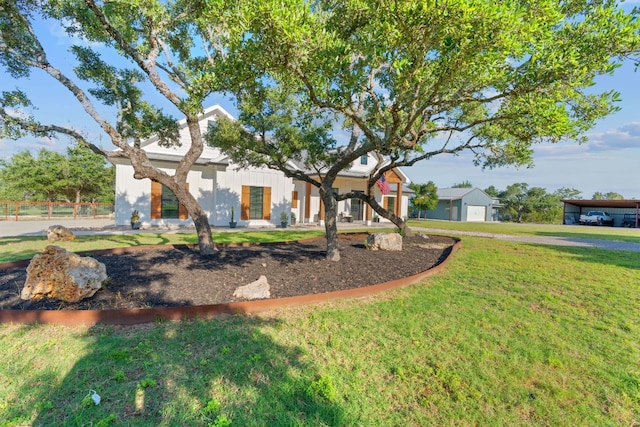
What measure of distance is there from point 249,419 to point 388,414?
1.03 metres

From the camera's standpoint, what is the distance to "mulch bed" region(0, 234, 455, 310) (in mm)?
4465

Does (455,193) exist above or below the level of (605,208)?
above

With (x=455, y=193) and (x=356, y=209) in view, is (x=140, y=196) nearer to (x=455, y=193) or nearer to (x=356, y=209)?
(x=356, y=209)

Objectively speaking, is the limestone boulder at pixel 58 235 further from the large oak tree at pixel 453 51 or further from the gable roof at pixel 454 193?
the gable roof at pixel 454 193

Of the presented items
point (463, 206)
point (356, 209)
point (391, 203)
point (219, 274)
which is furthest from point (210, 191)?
point (463, 206)

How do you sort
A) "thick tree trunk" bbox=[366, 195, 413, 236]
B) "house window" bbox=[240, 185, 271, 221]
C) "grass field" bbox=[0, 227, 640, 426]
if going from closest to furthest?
"grass field" bbox=[0, 227, 640, 426]
"thick tree trunk" bbox=[366, 195, 413, 236]
"house window" bbox=[240, 185, 271, 221]

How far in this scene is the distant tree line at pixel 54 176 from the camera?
78.8 feet

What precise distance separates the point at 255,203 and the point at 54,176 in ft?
62.4

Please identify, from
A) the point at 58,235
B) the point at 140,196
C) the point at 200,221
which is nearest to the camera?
the point at 200,221

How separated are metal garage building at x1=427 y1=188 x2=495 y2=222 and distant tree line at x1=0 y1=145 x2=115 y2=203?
34.3 meters

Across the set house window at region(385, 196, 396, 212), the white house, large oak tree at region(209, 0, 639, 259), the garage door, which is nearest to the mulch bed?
large oak tree at region(209, 0, 639, 259)

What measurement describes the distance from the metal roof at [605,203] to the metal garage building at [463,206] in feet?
26.4

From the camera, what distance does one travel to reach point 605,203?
113ft

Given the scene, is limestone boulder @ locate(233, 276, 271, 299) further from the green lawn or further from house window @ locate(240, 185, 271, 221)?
the green lawn
